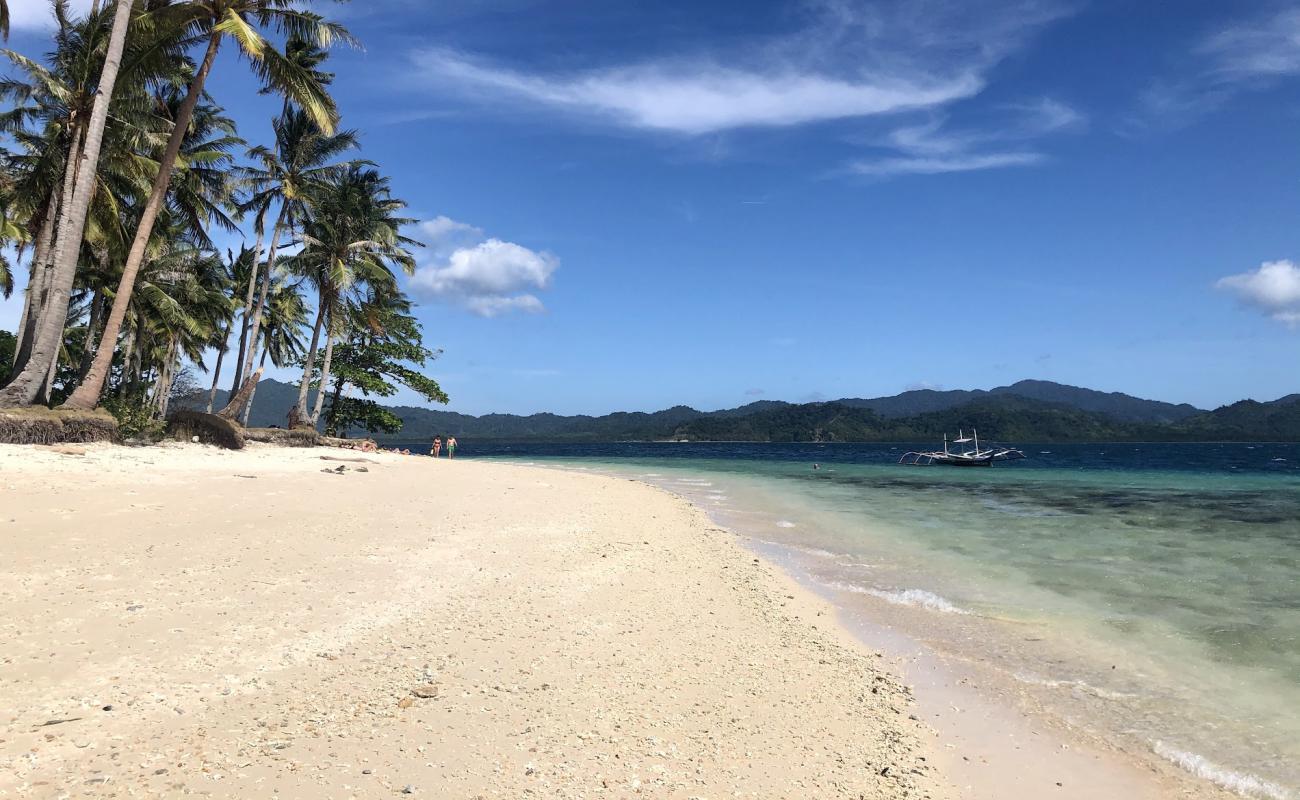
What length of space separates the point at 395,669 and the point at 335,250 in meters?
29.5

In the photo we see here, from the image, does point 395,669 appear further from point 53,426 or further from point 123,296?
point 123,296

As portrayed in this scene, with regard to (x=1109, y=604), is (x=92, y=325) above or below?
above

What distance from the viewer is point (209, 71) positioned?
641 inches

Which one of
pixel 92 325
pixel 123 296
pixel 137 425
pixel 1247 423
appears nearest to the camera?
pixel 123 296

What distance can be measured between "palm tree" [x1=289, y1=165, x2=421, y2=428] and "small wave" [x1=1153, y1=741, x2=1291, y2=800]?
30041 millimetres

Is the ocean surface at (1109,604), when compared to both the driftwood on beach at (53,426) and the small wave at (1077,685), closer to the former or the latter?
the small wave at (1077,685)

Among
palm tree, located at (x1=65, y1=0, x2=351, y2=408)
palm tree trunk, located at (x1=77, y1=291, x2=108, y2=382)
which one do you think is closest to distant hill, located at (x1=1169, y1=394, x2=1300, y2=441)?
palm tree, located at (x1=65, y1=0, x2=351, y2=408)

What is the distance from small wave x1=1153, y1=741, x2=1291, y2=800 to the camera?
15.1 feet

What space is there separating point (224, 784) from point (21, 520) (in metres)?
6.68

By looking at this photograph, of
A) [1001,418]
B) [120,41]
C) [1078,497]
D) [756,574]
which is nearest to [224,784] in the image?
[756,574]

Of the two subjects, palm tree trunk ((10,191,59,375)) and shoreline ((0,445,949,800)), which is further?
palm tree trunk ((10,191,59,375))

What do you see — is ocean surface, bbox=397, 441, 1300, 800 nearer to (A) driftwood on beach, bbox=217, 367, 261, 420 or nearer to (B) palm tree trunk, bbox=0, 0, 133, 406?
(B) palm tree trunk, bbox=0, 0, 133, 406

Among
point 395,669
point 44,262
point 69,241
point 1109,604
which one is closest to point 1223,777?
point 1109,604

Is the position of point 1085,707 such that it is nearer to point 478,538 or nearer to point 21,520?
point 478,538
